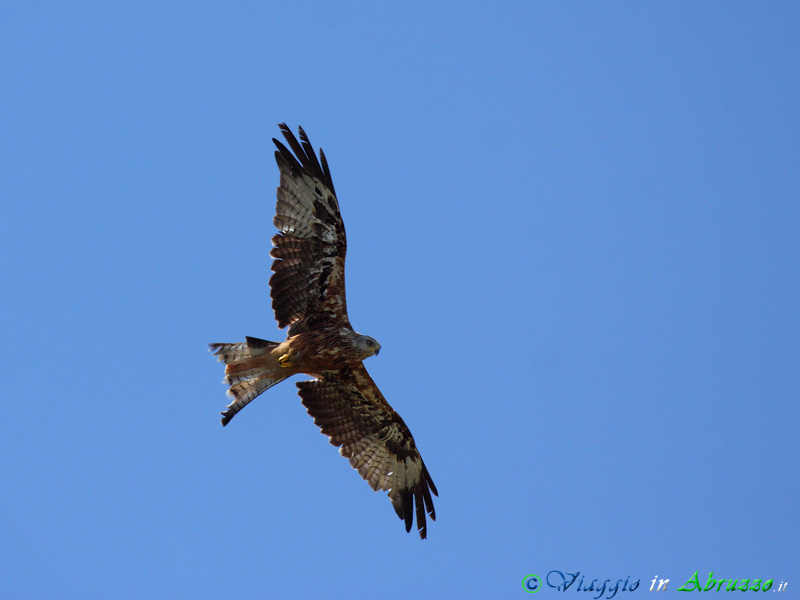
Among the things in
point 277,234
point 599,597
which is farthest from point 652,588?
point 277,234

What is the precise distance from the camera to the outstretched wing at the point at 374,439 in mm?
12070

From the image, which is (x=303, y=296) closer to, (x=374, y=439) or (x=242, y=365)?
(x=242, y=365)

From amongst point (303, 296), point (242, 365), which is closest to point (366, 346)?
point (303, 296)

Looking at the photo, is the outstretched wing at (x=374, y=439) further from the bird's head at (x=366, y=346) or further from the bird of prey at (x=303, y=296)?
the bird's head at (x=366, y=346)

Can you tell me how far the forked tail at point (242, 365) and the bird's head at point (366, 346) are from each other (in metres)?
1.01

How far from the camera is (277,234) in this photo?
11.2 meters

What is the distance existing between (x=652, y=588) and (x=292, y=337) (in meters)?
5.62

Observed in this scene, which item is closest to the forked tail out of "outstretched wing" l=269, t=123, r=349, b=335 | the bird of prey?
the bird of prey

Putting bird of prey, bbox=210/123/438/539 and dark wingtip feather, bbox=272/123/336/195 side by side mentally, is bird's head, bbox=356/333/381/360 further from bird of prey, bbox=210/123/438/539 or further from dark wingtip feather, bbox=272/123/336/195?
dark wingtip feather, bbox=272/123/336/195

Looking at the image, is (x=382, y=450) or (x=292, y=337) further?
(x=382, y=450)

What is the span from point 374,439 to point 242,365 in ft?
7.02

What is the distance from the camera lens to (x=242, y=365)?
445 inches

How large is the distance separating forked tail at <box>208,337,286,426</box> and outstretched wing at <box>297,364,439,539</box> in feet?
2.76

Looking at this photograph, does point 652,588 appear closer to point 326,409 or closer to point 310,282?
point 326,409
